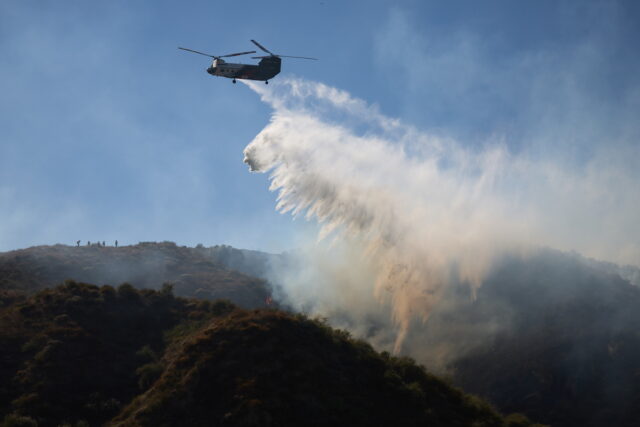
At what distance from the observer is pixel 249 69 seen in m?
69.9

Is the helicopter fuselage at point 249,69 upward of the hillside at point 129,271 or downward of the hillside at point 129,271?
upward

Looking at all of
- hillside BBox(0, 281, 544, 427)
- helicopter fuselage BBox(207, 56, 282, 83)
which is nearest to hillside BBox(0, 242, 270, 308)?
hillside BBox(0, 281, 544, 427)

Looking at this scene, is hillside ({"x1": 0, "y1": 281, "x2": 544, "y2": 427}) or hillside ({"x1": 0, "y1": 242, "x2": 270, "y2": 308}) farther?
hillside ({"x1": 0, "y1": 242, "x2": 270, "y2": 308})

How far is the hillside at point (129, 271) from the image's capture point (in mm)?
99875

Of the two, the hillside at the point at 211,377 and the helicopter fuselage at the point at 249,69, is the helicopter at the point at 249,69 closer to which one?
the helicopter fuselage at the point at 249,69

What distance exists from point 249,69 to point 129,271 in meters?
60.5

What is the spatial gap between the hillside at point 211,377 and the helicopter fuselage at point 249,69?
30.6 metres

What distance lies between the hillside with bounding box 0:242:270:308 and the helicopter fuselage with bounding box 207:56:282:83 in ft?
153

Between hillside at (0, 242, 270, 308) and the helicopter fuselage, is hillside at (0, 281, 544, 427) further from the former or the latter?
hillside at (0, 242, 270, 308)

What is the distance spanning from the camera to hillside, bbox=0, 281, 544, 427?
41.2m

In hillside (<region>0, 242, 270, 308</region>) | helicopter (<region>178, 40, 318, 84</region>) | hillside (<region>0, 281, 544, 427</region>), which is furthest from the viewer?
hillside (<region>0, 242, 270, 308</region>)

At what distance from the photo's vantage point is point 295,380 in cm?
4397

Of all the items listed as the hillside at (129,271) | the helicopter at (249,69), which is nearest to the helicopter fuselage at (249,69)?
the helicopter at (249,69)

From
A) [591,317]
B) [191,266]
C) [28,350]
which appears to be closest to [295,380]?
[28,350]
